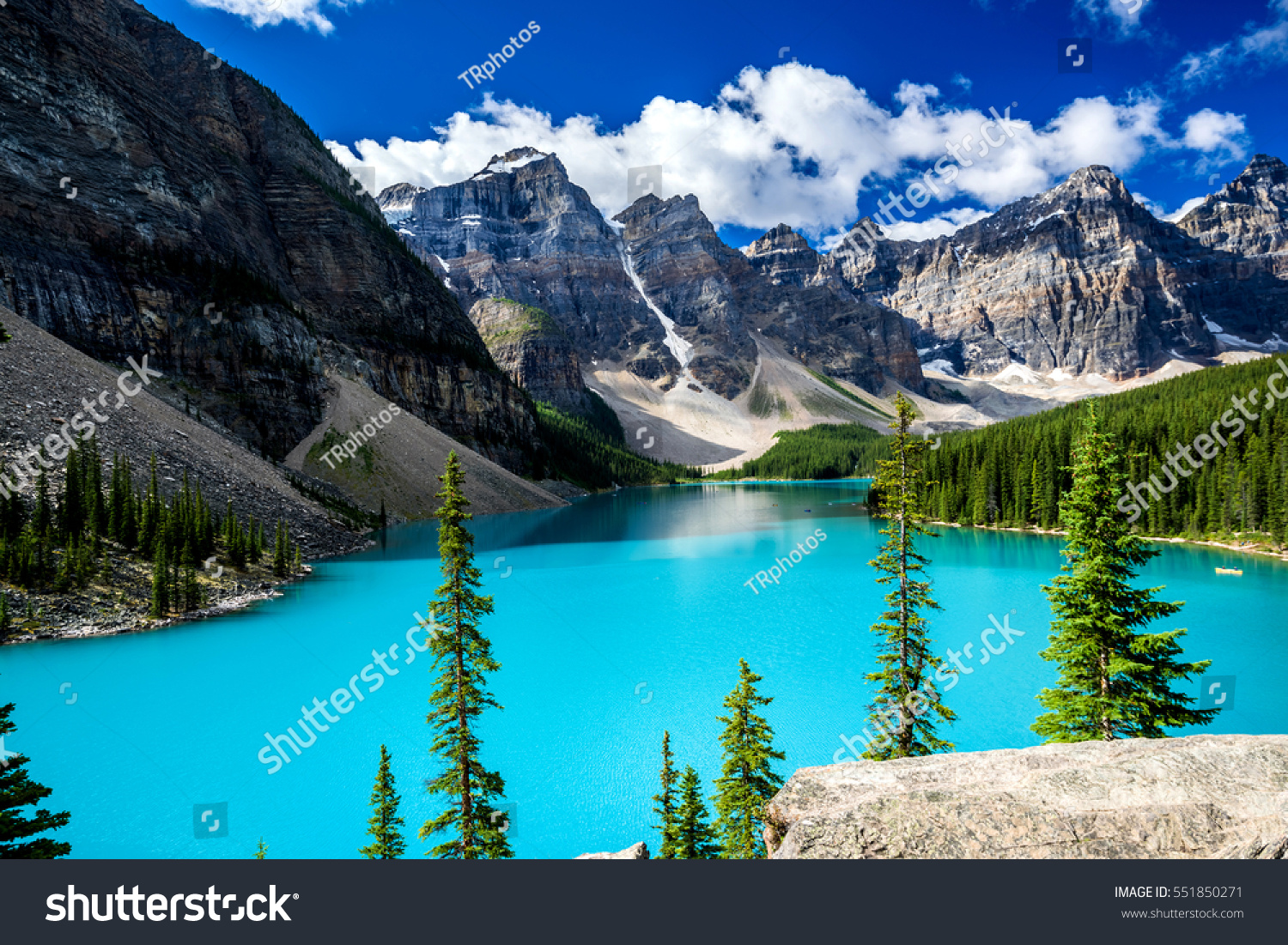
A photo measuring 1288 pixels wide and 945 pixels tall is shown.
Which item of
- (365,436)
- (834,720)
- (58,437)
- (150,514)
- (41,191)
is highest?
(41,191)

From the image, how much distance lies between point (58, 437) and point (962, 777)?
50636 mm

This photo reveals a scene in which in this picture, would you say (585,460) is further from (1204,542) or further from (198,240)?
(1204,542)

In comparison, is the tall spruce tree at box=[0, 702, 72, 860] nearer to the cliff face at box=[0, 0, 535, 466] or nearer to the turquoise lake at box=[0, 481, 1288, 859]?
the turquoise lake at box=[0, 481, 1288, 859]

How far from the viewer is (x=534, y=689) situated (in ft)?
78.4

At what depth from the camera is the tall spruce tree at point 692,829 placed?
11133 millimetres

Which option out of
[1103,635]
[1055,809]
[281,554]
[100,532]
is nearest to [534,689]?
[1103,635]

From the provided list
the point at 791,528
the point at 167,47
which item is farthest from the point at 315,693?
the point at 167,47

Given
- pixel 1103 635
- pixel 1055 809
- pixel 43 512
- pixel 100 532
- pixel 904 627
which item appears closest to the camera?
pixel 1055 809

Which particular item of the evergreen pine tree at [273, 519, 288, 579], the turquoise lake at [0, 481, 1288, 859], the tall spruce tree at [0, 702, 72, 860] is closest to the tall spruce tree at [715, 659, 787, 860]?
the turquoise lake at [0, 481, 1288, 859]

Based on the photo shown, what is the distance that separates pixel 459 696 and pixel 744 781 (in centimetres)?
588

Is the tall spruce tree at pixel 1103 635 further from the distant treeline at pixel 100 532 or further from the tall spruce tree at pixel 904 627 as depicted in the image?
the distant treeline at pixel 100 532

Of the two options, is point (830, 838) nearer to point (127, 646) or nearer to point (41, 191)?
point (127, 646)

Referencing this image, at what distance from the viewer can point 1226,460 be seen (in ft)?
194

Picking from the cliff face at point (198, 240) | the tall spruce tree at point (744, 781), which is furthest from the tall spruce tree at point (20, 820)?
the cliff face at point (198, 240)
